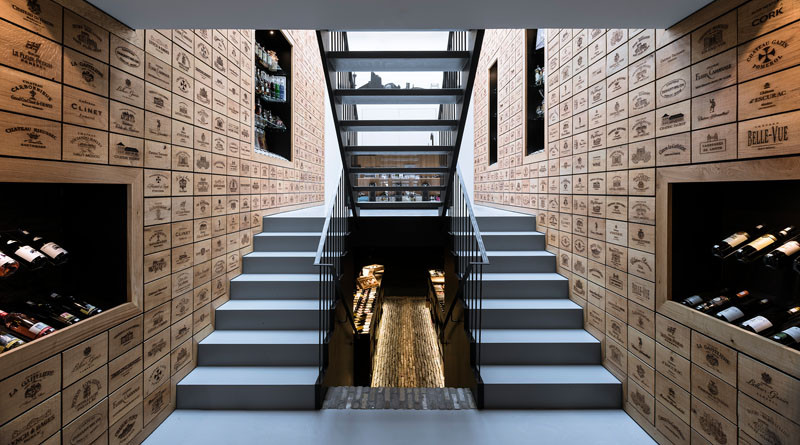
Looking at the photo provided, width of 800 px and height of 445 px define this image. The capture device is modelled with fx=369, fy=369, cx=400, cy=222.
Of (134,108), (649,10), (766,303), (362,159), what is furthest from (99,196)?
(362,159)

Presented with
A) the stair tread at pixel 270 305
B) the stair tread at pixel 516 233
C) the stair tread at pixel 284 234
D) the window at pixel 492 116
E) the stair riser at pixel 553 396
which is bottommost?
the stair riser at pixel 553 396

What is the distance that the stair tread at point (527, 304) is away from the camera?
3045mm

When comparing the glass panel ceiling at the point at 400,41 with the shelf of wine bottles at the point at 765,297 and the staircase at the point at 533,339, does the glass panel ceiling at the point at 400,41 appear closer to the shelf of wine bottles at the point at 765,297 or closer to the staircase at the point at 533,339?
the staircase at the point at 533,339

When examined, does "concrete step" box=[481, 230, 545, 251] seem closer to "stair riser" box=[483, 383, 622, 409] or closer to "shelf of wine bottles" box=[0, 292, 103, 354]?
"stair riser" box=[483, 383, 622, 409]

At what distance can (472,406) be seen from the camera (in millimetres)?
2455

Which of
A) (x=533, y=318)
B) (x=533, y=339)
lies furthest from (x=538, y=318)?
(x=533, y=339)

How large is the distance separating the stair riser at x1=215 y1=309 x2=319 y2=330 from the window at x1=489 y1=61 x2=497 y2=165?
430 centimetres

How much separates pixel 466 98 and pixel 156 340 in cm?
270

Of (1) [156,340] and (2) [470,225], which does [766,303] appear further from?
(1) [156,340]

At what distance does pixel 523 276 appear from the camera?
3.46 metres

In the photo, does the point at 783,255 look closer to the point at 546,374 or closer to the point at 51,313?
the point at 546,374

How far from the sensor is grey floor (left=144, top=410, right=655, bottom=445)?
2117 millimetres

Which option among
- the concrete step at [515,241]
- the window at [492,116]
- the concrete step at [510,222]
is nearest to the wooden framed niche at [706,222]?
the concrete step at [515,241]

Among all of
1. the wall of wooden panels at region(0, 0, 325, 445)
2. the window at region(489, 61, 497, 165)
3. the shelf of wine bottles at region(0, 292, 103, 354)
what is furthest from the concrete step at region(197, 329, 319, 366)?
the window at region(489, 61, 497, 165)
